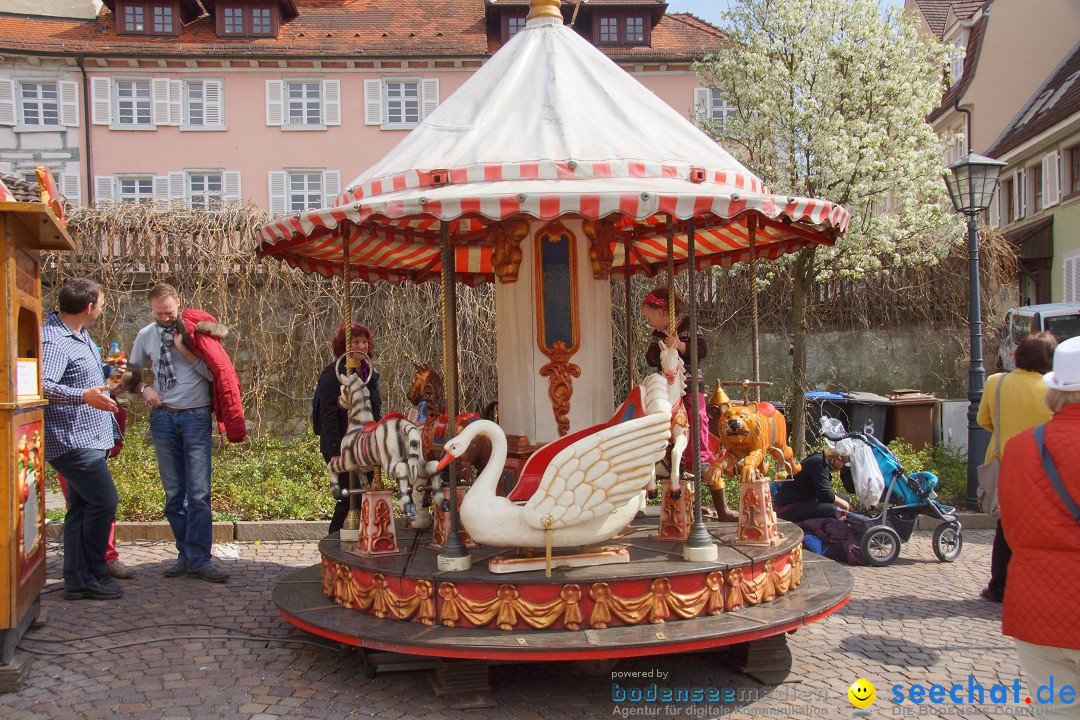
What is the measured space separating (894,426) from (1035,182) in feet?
46.5

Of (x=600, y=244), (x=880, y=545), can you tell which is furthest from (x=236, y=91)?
(x=880, y=545)

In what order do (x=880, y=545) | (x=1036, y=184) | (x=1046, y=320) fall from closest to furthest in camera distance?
(x=880, y=545)
(x=1046, y=320)
(x=1036, y=184)

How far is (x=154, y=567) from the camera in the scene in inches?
284

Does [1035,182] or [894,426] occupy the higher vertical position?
[1035,182]

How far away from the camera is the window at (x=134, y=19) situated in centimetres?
2646

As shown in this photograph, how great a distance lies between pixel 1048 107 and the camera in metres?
22.3

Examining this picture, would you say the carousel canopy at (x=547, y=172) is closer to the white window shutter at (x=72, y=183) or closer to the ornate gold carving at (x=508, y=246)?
the ornate gold carving at (x=508, y=246)

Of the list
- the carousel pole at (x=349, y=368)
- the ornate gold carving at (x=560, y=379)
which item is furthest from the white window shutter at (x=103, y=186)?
the ornate gold carving at (x=560, y=379)

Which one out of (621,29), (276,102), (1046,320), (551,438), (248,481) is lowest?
(248,481)

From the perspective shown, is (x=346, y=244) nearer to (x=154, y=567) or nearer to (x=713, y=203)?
(x=713, y=203)

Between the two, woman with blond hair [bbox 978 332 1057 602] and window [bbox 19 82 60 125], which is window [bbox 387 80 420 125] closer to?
window [bbox 19 82 60 125]

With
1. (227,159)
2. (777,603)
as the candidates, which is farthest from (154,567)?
(227,159)

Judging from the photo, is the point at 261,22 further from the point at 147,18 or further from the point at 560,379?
the point at 560,379

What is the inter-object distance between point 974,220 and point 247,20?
23550mm
